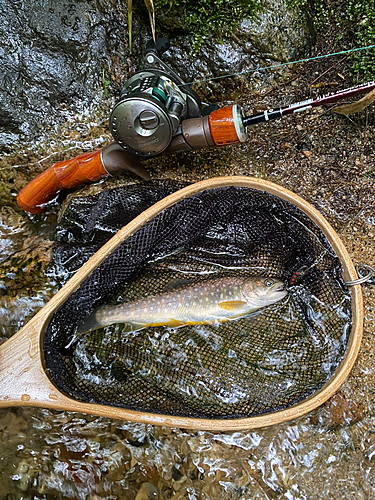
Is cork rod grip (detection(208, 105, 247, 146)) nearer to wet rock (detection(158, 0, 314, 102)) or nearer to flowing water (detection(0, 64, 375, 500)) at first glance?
wet rock (detection(158, 0, 314, 102))

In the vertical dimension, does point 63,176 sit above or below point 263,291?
above

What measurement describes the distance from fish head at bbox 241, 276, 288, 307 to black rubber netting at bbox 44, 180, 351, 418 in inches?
3.7

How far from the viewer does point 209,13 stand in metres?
2.58

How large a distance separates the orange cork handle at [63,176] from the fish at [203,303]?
914mm

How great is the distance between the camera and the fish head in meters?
2.31

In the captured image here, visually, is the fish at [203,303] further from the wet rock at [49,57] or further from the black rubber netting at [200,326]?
the wet rock at [49,57]

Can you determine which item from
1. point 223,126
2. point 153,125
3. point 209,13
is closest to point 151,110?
point 153,125

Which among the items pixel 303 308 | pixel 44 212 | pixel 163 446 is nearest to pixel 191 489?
pixel 163 446

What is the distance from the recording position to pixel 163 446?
2346 mm

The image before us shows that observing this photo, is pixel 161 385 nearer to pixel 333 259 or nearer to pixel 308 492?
pixel 308 492

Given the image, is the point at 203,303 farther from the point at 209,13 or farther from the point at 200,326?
the point at 209,13

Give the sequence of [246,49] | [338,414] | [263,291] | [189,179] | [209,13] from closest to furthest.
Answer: [263,291], [338,414], [209,13], [246,49], [189,179]

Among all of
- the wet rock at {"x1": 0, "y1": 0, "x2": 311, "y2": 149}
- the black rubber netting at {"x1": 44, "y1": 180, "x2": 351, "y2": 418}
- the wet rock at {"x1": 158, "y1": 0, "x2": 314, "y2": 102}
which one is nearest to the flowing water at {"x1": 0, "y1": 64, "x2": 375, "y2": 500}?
the black rubber netting at {"x1": 44, "y1": 180, "x2": 351, "y2": 418}

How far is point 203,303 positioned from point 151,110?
3.92 ft
